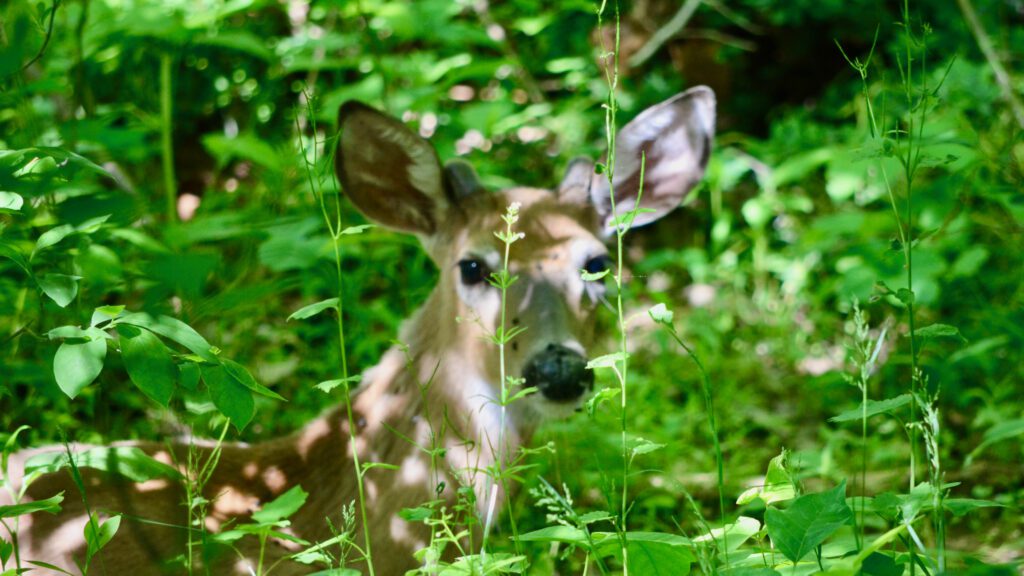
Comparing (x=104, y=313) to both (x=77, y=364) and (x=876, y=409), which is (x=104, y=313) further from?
(x=876, y=409)

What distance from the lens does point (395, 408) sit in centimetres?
315

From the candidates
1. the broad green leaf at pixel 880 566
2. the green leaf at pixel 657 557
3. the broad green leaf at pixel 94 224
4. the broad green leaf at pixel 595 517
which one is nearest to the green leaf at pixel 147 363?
the broad green leaf at pixel 94 224

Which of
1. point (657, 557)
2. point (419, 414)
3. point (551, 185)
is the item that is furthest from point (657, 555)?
point (551, 185)

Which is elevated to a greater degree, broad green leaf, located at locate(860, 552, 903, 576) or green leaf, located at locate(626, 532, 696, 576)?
broad green leaf, located at locate(860, 552, 903, 576)

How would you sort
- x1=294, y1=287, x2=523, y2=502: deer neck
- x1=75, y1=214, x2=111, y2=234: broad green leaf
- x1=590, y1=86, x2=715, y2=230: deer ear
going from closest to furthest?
x1=75, y1=214, x2=111, y2=234: broad green leaf
x1=294, y1=287, x2=523, y2=502: deer neck
x1=590, y1=86, x2=715, y2=230: deer ear

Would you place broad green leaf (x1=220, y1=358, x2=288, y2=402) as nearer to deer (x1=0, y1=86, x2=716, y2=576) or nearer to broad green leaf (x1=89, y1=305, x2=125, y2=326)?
broad green leaf (x1=89, y1=305, x2=125, y2=326)

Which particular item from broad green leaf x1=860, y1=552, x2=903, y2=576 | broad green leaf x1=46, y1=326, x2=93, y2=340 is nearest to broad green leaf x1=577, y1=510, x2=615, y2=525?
broad green leaf x1=860, y1=552, x2=903, y2=576

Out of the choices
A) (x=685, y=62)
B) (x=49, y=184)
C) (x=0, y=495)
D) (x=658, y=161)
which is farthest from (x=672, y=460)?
(x=685, y=62)

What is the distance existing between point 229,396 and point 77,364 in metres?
0.27

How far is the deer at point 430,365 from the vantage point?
2684mm

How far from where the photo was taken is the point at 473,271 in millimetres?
3258

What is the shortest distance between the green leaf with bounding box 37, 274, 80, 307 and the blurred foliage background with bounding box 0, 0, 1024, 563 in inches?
2.8

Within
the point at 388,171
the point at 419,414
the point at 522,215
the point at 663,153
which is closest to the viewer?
the point at 419,414

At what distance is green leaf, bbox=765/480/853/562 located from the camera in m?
1.69
